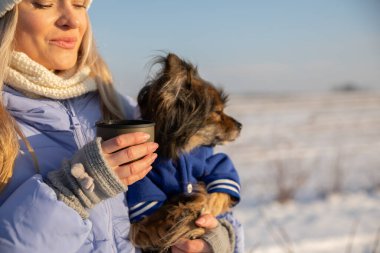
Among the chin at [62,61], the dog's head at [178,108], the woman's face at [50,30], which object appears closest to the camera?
the woman's face at [50,30]

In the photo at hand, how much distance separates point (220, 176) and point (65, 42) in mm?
1126

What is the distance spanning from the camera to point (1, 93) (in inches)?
79.8

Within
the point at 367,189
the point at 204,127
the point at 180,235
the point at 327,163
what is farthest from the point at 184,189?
the point at 327,163

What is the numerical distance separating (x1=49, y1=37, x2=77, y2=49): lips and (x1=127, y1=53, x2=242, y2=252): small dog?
53cm

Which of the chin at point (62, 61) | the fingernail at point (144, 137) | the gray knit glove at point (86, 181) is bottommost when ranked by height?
the gray knit glove at point (86, 181)

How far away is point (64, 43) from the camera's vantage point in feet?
7.18

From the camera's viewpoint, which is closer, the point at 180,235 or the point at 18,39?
the point at 18,39

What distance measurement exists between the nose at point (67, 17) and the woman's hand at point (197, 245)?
3.96ft

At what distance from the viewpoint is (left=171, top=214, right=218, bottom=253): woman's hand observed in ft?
7.84

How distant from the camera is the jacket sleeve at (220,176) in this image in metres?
2.57

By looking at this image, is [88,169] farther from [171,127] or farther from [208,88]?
[208,88]

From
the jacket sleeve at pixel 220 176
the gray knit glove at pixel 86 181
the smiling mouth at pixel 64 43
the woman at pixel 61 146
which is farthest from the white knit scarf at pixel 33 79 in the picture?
the jacket sleeve at pixel 220 176

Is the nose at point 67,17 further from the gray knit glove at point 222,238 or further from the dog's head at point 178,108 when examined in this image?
the gray knit glove at point 222,238

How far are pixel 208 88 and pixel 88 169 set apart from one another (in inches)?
47.6
